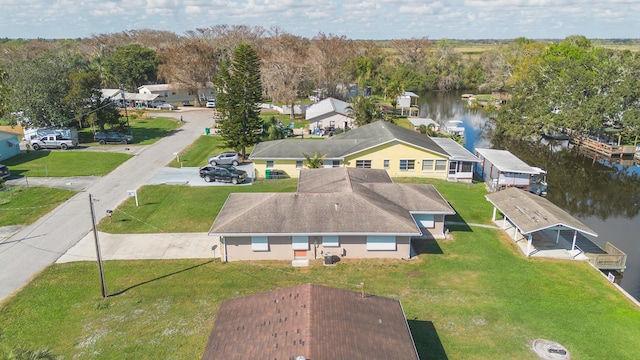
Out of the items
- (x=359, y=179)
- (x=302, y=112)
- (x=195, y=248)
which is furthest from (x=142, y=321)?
(x=302, y=112)

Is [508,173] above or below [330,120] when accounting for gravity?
below

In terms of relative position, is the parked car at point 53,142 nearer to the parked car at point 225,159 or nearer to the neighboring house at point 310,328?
the parked car at point 225,159

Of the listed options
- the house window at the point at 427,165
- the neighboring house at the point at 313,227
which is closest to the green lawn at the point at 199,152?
the neighboring house at the point at 313,227

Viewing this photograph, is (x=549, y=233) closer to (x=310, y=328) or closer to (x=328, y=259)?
(x=328, y=259)

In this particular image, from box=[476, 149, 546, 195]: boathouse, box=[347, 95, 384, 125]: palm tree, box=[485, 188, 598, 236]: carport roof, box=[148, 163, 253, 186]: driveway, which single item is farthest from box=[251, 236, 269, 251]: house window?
box=[347, 95, 384, 125]: palm tree

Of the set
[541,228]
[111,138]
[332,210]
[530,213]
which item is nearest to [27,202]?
[111,138]

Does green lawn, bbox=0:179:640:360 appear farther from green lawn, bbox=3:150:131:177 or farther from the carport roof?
green lawn, bbox=3:150:131:177
